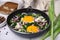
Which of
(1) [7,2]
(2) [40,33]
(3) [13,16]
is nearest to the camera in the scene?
(2) [40,33]

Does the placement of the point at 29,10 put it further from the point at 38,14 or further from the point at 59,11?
the point at 59,11

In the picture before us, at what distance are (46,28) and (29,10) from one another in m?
0.21

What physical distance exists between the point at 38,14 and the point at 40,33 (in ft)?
0.58

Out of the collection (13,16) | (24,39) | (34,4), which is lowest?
(24,39)

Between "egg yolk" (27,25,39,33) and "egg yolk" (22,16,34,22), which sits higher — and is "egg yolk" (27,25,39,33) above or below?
below

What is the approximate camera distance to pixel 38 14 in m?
1.09

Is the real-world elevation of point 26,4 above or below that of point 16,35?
above

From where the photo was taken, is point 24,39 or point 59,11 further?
point 59,11

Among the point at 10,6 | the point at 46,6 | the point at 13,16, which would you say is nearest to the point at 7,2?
the point at 10,6

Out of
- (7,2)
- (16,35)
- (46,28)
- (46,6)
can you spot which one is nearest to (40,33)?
(46,28)

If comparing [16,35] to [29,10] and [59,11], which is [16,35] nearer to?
[29,10]

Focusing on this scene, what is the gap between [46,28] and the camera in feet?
3.16

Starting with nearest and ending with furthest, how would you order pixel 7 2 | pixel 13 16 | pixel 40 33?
pixel 40 33 → pixel 13 16 → pixel 7 2

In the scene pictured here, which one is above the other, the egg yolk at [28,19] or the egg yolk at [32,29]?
the egg yolk at [28,19]
